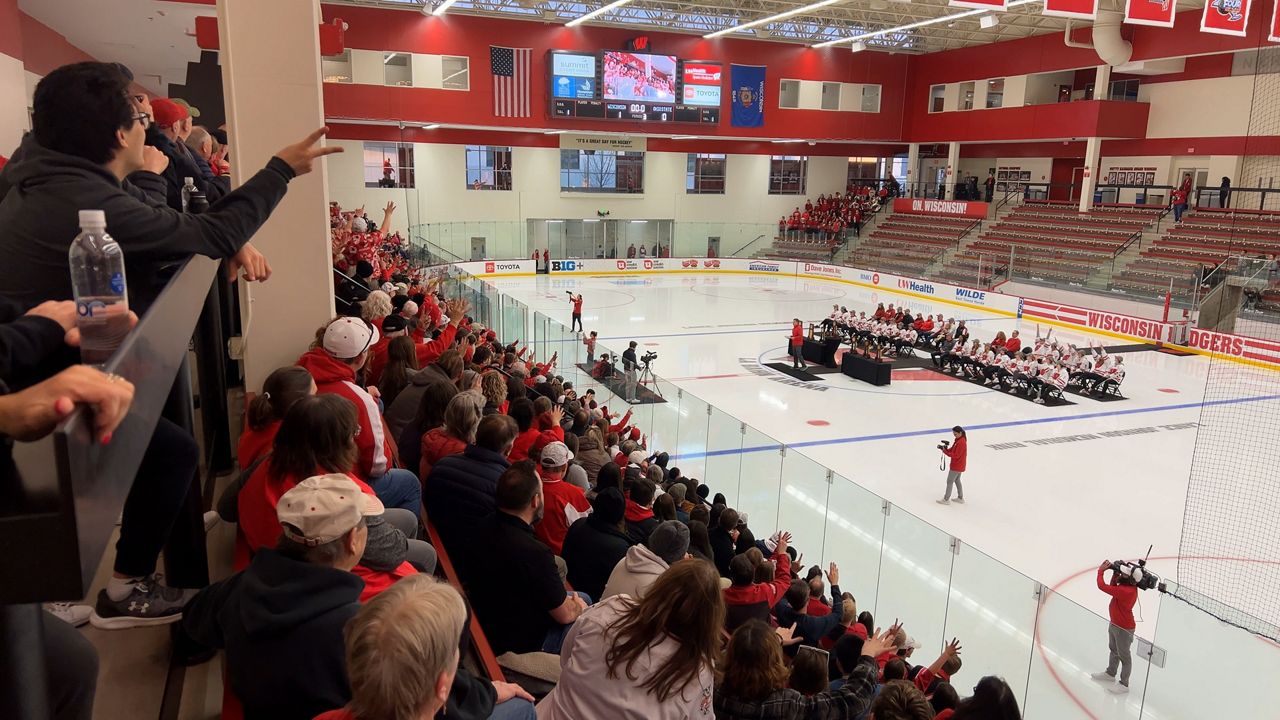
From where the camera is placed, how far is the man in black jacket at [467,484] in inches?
153

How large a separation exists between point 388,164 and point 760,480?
2676cm

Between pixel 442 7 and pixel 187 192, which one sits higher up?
pixel 442 7

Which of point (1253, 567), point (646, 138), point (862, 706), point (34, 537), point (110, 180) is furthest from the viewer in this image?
point (646, 138)

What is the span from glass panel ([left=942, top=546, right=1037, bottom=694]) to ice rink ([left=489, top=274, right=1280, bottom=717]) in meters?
0.01

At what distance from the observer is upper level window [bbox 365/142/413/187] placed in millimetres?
31344

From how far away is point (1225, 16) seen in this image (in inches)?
542

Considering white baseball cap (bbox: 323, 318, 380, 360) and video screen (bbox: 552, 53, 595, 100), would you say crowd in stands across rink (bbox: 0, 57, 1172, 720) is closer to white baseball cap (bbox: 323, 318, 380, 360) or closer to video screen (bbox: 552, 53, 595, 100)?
white baseball cap (bbox: 323, 318, 380, 360)

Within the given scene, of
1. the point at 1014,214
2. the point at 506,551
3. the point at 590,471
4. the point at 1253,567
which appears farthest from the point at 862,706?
the point at 1014,214

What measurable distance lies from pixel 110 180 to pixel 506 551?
190cm

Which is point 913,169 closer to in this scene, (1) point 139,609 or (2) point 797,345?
(2) point 797,345

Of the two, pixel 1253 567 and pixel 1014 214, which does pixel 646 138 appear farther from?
pixel 1253 567

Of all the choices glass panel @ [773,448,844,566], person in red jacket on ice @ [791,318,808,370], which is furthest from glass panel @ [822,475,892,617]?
person in red jacket on ice @ [791,318,808,370]

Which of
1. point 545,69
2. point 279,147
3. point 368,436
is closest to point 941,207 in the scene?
point 545,69

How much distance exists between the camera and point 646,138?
117 feet
